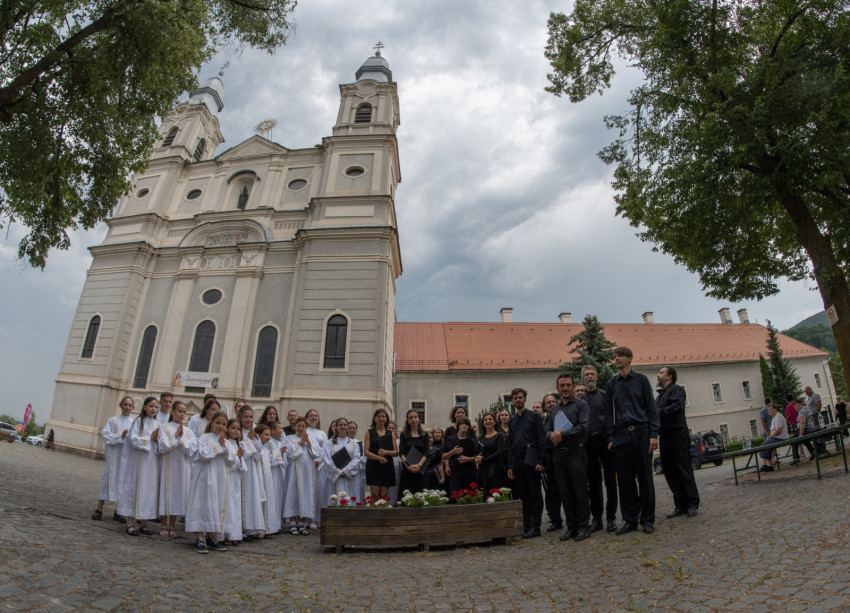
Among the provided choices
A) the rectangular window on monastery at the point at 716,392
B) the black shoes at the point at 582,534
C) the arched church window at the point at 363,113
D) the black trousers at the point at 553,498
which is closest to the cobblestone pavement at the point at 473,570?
the black shoes at the point at 582,534

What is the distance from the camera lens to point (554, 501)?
6.48m

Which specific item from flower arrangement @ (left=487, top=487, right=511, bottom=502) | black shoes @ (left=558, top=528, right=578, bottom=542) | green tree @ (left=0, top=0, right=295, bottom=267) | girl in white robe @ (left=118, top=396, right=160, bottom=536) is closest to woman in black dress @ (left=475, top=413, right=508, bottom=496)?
flower arrangement @ (left=487, top=487, right=511, bottom=502)

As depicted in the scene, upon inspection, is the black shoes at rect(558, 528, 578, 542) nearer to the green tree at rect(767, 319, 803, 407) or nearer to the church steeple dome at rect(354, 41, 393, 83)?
the church steeple dome at rect(354, 41, 393, 83)

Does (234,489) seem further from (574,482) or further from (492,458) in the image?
(574,482)

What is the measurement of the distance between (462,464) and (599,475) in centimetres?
205

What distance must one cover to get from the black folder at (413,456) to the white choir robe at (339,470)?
105 centimetres

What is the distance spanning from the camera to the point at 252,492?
6457 mm

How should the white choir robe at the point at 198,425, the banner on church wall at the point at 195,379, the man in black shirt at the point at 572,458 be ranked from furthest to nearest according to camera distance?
1. the banner on church wall at the point at 195,379
2. the white choir robe at the point at 198,425
3. the man in black shirt at the point at 572,458

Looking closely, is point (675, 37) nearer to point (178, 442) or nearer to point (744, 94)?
point (744, 94)

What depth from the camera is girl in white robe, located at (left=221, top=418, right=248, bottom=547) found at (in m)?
5.82

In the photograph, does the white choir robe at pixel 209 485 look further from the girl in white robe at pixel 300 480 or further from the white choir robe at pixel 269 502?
the girl in white robe at pixel 300 480

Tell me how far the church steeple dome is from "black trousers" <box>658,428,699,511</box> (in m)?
24.1

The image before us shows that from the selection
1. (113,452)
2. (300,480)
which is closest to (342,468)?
(300,480)

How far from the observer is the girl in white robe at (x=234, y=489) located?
19.1ft
